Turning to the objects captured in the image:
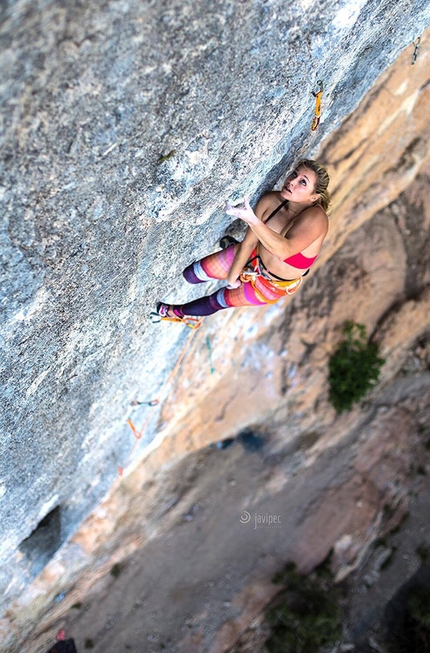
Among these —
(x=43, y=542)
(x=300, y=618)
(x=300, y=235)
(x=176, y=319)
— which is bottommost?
(x=300, y=618)

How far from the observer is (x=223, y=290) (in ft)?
10.0

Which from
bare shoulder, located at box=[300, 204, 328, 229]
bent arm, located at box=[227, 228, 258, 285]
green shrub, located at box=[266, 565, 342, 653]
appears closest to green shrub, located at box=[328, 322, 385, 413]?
green shrub, located at box=[266, 565, 342, 653]

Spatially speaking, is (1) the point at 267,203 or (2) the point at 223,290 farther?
(2) the point at 223,290

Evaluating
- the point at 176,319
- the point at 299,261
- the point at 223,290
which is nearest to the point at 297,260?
the point at 299,261

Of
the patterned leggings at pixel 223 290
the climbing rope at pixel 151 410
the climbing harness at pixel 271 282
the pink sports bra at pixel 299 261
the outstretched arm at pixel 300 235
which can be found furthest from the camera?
the climbing rope at pixel 151 410

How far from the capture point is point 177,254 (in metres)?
2.73

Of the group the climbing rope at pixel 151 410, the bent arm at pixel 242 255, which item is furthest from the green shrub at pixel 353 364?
the bent arm at pixel 242 255

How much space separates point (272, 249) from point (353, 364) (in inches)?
161

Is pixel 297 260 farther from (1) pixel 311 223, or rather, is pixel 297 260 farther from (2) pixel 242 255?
(2) pixel 242 255

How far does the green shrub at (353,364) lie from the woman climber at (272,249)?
3.25 meters

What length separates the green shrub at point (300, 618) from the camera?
6.79 meters

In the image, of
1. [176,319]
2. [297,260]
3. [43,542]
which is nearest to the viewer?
[297,260]

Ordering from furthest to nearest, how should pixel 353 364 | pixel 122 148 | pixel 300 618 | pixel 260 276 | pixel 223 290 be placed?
pixel 300 618 → pixel 353 364 → pixel 223 290 → pixel 260 276 → pixel 122 148

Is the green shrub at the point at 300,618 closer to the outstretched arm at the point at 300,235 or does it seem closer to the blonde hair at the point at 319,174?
the outstretched arm at the point at 300,235
